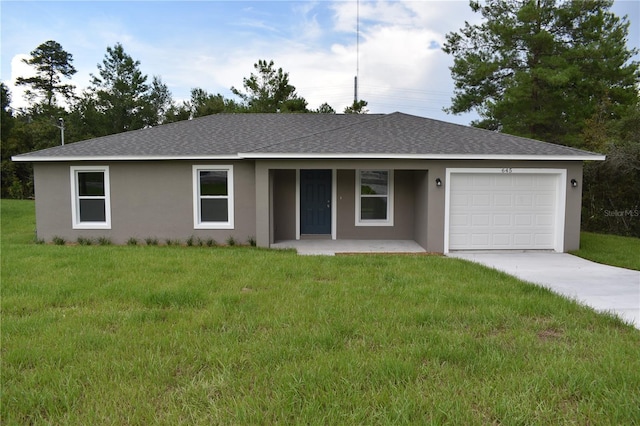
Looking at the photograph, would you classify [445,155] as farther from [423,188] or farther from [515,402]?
[515,402]

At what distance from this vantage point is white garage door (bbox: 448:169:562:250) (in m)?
10.7

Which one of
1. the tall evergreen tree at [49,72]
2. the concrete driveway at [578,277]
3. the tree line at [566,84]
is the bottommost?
the concrete driveway at [578,277]

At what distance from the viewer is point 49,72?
142ft

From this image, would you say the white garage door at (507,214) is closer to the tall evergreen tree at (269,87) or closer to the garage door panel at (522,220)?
the garage door panel at (522,220)

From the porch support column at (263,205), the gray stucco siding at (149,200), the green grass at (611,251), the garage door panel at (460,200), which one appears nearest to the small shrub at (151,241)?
the gray stucco siding at (149,200)

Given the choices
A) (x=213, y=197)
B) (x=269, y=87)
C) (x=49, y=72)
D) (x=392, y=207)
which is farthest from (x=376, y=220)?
(x=49, y=72)

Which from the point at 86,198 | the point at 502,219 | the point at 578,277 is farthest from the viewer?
the point at 86,198

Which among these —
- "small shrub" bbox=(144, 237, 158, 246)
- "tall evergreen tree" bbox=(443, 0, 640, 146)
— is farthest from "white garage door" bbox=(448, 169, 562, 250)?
"tall evergreen tree" bbox=(443, 0, 640, 146)

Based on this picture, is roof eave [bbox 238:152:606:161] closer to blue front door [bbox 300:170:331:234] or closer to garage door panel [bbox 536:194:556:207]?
garage door panel [bbox 536:194:556:207]

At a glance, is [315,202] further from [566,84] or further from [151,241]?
[566,84]

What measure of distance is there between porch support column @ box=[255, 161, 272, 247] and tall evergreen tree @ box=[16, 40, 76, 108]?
136 feet

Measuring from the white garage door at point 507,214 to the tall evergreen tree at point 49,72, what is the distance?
148 feet

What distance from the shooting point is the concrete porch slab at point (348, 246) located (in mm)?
10492

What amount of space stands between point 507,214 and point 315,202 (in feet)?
17.5
